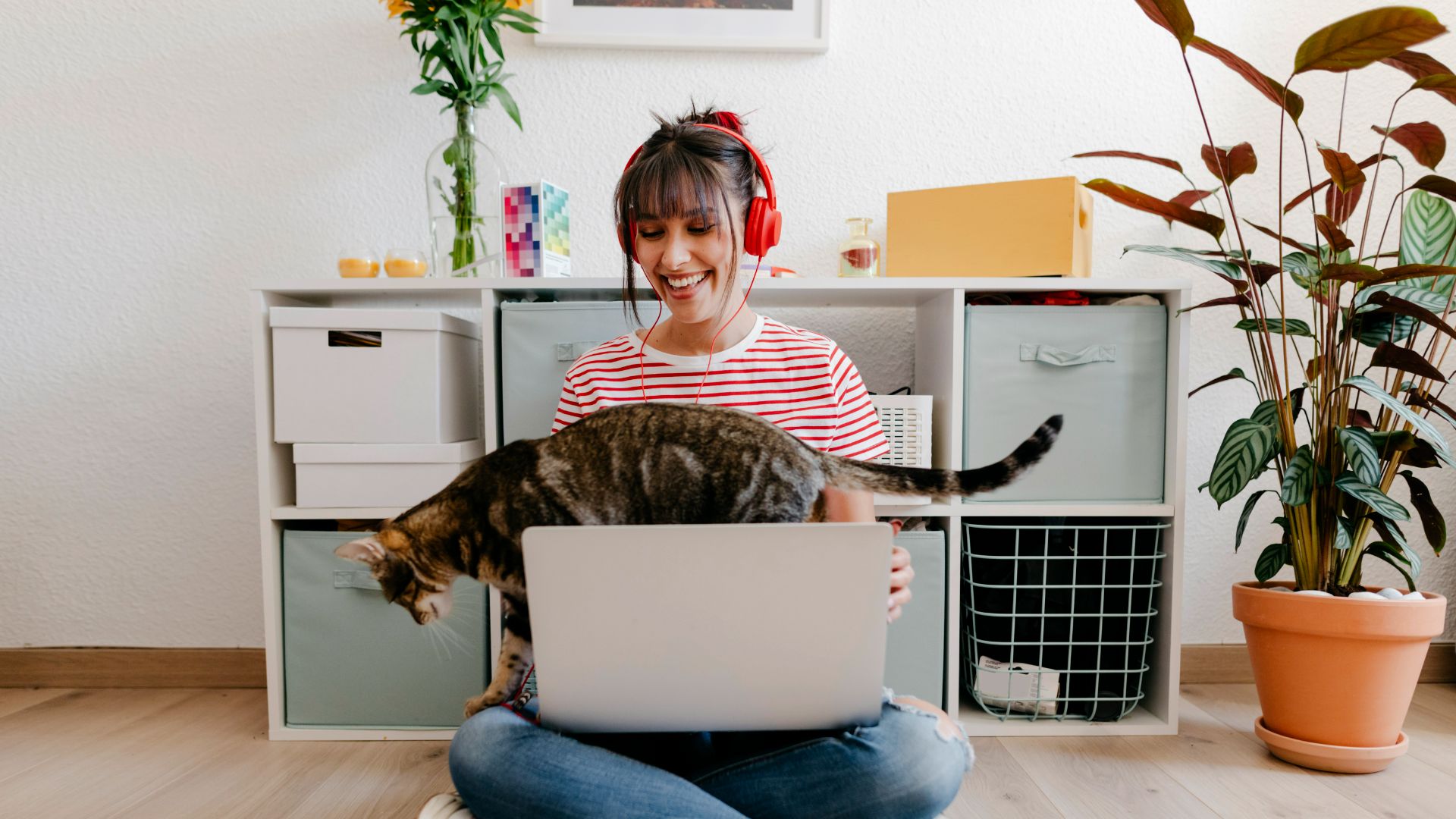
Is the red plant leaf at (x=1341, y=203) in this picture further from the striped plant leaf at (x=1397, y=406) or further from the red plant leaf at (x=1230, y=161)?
the striped plant leaf at (x=1397, y=406)

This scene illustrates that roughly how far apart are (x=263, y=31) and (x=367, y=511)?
110 centimetres

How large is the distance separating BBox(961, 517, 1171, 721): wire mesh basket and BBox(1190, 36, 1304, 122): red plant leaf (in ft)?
2.50

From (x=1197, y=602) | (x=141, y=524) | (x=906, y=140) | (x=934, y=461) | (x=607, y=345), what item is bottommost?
(x=1197, y=602)

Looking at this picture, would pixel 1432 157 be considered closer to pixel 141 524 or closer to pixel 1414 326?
pixel 1414 326

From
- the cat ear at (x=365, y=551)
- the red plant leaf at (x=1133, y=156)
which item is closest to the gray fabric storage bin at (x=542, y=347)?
the cat ear at (x=365, y=551)

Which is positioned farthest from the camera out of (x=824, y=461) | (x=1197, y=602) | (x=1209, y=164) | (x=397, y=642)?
(x=1197, y=602)

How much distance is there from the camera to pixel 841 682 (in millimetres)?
782

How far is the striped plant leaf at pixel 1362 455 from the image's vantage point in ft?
4.23

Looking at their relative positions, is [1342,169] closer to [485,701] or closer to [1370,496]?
[1370,496]

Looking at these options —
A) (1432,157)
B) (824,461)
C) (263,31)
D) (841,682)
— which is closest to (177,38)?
(263,31)

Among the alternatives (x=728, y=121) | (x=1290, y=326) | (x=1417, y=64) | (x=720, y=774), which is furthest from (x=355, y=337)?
(x=1417, y=64)

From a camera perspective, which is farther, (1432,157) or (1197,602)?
(1197,602)

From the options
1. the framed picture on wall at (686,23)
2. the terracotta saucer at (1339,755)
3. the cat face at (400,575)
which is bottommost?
the terracotta saucer at (1339,755)

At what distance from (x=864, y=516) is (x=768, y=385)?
0.75 ft
